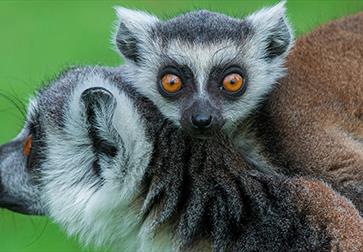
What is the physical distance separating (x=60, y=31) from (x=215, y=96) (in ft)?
22.0

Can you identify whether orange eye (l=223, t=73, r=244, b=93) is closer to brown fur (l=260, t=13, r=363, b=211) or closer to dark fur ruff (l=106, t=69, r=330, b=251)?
brown fur (l=260, t=13, r=363, b=211)

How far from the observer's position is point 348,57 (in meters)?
6.46

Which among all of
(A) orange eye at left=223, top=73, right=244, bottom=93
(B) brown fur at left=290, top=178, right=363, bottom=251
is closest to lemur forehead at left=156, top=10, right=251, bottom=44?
(A) orange eye at left=223, top=73, right=244, bottom=93

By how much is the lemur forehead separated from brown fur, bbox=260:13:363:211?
430mm

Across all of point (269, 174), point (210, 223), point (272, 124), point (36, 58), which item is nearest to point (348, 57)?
point (272, 124)

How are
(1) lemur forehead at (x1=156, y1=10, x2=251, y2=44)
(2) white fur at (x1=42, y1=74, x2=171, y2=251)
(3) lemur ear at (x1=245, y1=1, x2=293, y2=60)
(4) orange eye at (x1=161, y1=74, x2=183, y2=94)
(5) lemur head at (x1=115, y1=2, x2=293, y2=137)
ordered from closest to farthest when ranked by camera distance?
(2) white fur at (x1=42, y1=74, x2=171, y2=251)
(5) lemur head at (x1=115, y1=2, x2=293, y2=137)
(4) orange eye at (x1=161, y1=74, x2=183, y2=94)
(1) lemur forehead at (x1=156, y1=10, x2=251, y2=44)
(3) lemur ear at (x1=245, y1=1, x2=293, y2=60)

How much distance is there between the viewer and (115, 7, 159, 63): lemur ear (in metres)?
6.52

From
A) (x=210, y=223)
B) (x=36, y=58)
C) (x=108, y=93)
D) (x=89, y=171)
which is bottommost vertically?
(x=36, y=58)

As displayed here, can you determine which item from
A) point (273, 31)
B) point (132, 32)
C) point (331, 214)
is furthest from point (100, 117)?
point (273, 31)

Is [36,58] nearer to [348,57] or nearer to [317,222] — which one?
[348,57]

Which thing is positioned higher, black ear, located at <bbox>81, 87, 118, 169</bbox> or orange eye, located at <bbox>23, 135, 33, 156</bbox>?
black ear, located at <bbox>81, 87, 118, 169</bbox>

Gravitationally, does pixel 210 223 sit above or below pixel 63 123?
below

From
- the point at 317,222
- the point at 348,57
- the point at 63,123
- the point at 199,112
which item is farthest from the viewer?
the point at 348,57

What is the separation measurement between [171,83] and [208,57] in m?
0.30
